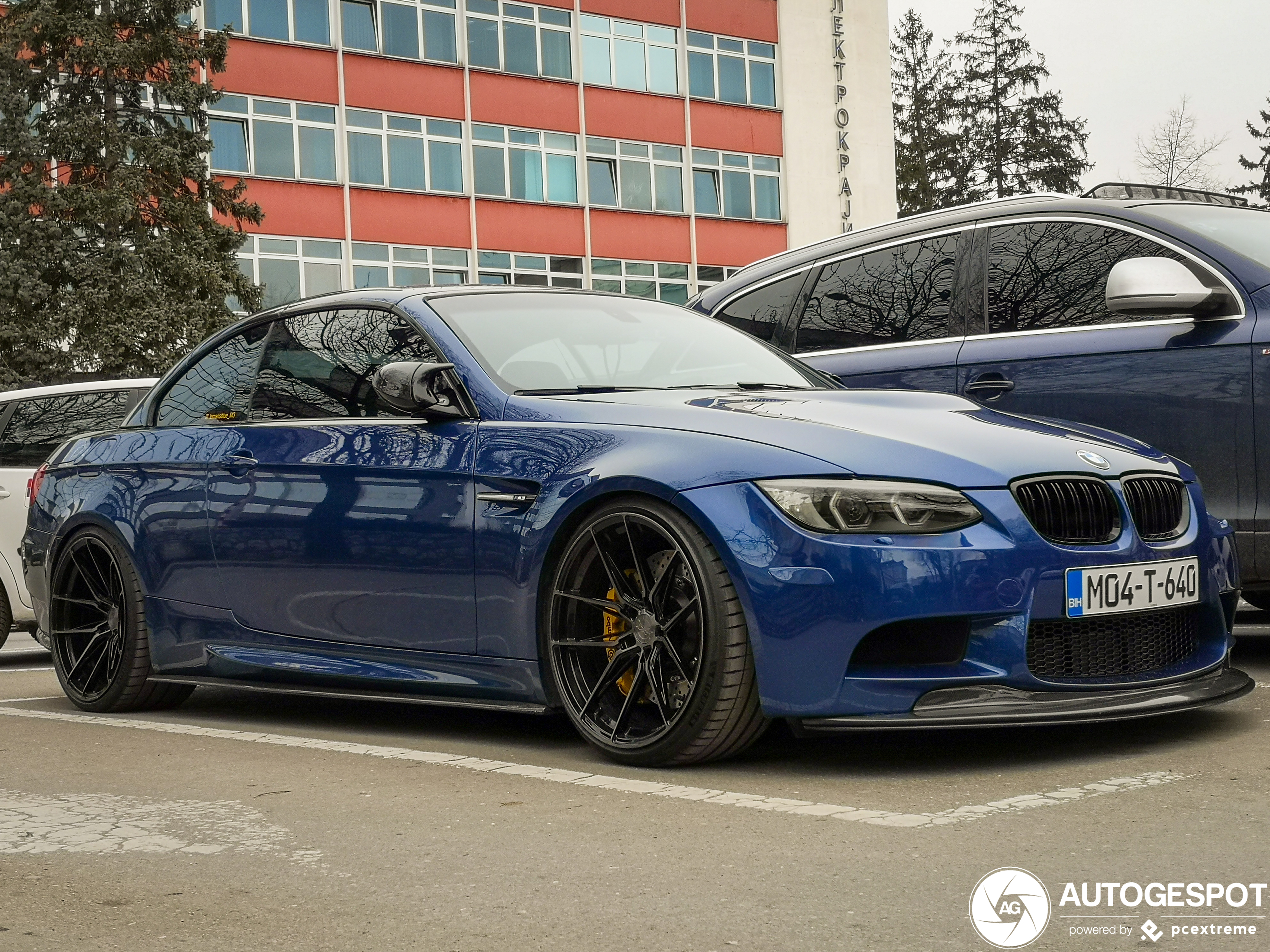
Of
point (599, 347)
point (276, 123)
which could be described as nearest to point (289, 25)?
point (276, 123)

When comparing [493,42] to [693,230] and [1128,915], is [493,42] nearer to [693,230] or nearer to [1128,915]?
[693,230]

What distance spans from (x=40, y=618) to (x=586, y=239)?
114 feet

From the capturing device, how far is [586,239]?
136ft

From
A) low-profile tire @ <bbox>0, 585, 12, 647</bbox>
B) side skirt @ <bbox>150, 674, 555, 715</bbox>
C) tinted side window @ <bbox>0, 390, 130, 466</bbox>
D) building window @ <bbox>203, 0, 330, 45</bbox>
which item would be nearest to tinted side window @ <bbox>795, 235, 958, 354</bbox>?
side skirt @ <bbox>150, 674, 555, 715</bbox>

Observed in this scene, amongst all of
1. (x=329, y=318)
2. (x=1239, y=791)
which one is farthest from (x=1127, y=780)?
(x=329, y=318)

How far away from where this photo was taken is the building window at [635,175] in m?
41.7

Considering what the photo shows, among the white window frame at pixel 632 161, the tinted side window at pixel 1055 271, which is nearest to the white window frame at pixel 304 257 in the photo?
the white window frame at pixel 632 161

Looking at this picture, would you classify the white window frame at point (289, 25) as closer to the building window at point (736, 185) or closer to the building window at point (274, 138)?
the building window at point (274, 138)

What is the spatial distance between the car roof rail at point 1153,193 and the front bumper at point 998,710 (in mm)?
3055

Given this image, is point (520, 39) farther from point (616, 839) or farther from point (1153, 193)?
point (616, 839)

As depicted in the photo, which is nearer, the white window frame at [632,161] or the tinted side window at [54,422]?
the tinted side window at [54,422]

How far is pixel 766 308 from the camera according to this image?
7.98m

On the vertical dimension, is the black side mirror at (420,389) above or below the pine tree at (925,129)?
below

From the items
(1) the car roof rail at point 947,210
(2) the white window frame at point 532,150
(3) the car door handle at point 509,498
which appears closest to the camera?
(3) the car door handle at point 509,498
